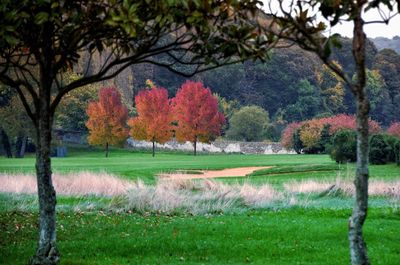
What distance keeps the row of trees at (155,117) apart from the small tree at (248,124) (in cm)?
1580

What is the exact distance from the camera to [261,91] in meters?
84.6

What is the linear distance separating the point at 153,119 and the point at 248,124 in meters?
20.8

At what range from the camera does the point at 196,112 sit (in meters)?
48.8

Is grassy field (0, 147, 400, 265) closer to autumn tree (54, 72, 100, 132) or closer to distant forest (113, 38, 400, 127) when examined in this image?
autumn tree (54, 72, 100, 132)

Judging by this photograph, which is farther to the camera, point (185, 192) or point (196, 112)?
point (196, 112)

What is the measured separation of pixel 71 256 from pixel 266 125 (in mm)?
59212

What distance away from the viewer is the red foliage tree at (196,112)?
1907 inches

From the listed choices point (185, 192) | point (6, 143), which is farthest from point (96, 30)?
point (6, 143)

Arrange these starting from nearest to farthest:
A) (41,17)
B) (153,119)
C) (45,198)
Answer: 1. (41,17)
2. (45,198)
3. (153,119)

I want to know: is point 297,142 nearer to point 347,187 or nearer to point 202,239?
point 347,187

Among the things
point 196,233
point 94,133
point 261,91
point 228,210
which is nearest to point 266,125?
point 261,91

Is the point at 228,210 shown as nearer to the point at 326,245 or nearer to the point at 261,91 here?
the point at 326,245

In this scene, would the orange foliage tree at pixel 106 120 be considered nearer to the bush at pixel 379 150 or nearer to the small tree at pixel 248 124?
the small tree at pixel 248 124

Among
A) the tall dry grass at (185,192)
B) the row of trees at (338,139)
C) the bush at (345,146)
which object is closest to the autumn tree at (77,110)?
the row of trees at (338,139)
